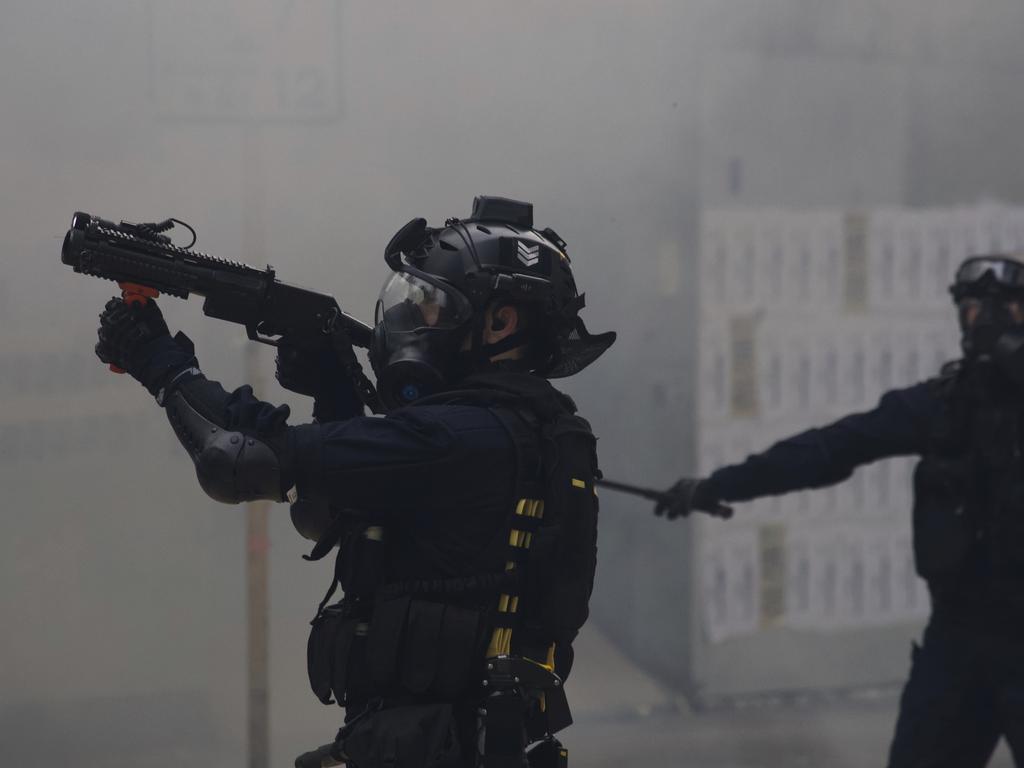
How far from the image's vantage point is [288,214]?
285cm

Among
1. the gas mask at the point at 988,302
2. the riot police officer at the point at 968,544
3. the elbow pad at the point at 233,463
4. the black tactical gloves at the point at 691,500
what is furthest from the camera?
the black tactical gloves at the point at 691,500

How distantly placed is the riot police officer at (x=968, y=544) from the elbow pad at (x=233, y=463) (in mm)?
1442

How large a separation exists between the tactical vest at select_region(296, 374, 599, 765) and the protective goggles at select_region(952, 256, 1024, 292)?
1.29m

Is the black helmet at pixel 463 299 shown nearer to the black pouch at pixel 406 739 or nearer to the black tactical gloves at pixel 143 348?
the black tactical gloves at pixel 143 348

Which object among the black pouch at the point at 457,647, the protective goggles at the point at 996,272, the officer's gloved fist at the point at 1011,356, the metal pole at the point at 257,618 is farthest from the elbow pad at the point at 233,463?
the protective goggles at the point at 996,272

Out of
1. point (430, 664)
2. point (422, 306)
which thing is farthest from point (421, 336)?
point (430, 664)

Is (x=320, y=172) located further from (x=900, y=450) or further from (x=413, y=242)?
(x=900, y=450)

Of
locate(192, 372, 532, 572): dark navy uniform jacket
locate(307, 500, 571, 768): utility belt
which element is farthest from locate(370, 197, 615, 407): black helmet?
locate(307, 500, 571, 768): utility belt

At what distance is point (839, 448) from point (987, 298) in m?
0.44

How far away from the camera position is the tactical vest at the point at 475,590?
1565mm

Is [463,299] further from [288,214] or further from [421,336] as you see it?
[288,214]

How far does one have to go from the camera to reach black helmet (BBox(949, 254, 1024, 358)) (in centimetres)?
249

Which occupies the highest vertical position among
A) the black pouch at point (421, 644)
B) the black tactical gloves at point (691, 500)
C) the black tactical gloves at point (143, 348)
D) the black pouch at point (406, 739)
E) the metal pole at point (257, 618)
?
the black tactical gloves at point (143, 348)

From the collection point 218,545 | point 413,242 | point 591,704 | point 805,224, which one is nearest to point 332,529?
point 413,242
